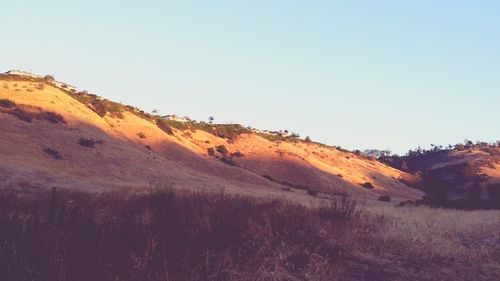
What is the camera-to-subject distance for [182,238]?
23.6 feet

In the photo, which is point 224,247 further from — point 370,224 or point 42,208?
point 42,208

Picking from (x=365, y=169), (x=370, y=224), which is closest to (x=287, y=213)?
(x=370, y=224)

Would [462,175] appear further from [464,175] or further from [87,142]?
[87,142]

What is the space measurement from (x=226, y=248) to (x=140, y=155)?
3854 centimetres

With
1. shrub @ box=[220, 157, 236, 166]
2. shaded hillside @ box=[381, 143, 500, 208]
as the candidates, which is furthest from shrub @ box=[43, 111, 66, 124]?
shaded hillside @ box=[381, 143, 500, 208]

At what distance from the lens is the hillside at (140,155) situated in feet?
107

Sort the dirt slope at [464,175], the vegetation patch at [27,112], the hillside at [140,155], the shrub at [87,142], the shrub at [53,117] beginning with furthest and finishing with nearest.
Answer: the dirt slope at [464,175], the shrub at [53,117], the vegetation patch at [27,112], the shrub at [87,142], the hillside at [140,155]

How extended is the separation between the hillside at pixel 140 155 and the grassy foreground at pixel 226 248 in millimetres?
7107

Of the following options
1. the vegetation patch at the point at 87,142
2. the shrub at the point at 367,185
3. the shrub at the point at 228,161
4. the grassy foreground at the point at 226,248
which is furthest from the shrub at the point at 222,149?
the grassy foreground at the point at 226,248

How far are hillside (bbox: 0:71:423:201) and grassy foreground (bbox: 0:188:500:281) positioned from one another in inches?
280

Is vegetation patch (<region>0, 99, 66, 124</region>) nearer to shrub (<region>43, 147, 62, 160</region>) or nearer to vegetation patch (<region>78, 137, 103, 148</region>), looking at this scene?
vegetation patch (<region>78, 137, 103, 148</region>)

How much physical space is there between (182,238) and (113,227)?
3.22ft

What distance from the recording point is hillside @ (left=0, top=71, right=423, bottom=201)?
32.5 m

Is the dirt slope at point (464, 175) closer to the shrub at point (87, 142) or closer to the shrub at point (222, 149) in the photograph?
the shrub at point (222, 149)
